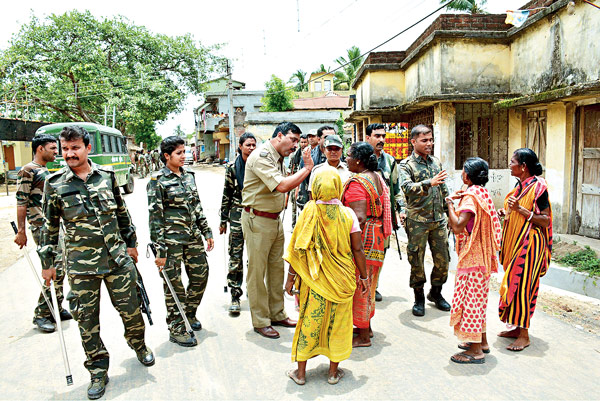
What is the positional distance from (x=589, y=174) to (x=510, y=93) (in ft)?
9.65

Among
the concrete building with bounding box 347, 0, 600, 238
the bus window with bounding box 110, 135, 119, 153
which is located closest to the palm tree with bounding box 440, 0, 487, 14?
the concrete building with bounding box 347, 0, 600, 238

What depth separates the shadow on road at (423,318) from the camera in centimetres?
416

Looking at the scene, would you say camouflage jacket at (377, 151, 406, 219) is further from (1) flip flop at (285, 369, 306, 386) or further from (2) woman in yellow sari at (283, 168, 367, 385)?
(1) flip flop at (285, 369, 306, 386)

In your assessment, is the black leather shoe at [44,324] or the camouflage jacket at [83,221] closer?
the camouflage jacket at [83,221]

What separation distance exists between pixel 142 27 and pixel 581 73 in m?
28.8

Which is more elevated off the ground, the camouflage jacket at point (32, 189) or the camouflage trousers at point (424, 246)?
the camouflage jacket at point (32, 189)

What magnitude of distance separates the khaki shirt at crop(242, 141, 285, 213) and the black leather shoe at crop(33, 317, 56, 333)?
90.9 inches

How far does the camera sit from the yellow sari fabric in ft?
10.1

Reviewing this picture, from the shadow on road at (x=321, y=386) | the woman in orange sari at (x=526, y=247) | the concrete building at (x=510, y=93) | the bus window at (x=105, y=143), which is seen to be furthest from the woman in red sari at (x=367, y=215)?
the bus window at (x=105, y=143)

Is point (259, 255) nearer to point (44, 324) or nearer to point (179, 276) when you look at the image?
point (179, 276)

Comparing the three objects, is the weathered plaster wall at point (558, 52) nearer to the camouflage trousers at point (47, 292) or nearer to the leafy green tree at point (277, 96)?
the camouflage trousers at point (47, 292)

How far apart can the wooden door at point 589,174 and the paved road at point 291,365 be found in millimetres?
4106

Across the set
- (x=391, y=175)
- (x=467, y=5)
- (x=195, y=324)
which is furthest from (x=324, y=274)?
(x=467, y=5)

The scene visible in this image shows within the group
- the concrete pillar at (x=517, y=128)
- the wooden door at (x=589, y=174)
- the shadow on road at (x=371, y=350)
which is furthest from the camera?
the concrete pillar at (x=517, y=128)
